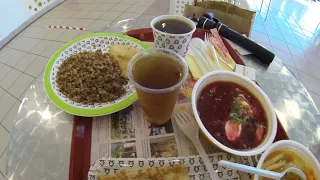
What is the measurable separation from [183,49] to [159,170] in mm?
441

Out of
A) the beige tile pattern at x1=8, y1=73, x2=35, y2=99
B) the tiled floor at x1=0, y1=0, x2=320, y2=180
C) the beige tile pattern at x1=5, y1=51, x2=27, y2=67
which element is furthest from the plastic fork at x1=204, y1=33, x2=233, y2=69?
the beige tile pattern at x1=5, y1=51, x2=27, y2=67

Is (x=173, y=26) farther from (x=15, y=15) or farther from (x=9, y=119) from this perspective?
(x=15, y=15)

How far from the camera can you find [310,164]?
630 mm

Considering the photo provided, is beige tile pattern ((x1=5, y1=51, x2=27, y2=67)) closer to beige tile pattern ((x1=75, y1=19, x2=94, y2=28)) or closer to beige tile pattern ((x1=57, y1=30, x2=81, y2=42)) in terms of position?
beige tile pattern ((x1=57, y1=30, x2=81, y2=42))

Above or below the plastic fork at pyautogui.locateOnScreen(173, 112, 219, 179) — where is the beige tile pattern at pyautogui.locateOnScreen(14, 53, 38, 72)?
below

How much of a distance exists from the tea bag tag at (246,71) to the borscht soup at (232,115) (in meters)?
0.20

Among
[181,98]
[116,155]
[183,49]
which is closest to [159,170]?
[116,155]

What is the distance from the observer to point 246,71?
0.97 m

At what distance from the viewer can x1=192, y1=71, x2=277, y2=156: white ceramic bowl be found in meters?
0.63

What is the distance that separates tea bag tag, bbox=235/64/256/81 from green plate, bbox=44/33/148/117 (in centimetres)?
44

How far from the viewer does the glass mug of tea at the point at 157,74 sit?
66cm

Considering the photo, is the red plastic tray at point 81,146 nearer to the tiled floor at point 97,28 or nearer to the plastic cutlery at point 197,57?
the plastic cutlery at point 197,57

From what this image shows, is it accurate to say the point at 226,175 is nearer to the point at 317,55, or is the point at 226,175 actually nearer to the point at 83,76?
the point at 83,76

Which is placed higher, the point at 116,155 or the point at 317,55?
the point at 116,155
